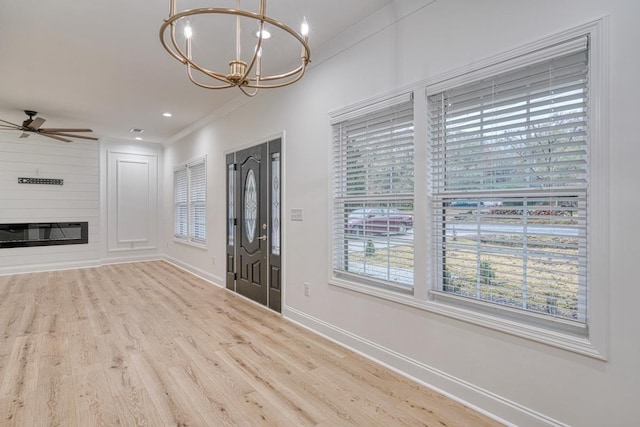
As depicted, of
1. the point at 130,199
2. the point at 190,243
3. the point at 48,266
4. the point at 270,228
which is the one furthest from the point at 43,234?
the point at 270,228

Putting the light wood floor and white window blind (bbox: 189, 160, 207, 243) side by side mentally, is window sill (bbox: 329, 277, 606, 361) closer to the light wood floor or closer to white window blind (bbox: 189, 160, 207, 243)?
the light wood floor

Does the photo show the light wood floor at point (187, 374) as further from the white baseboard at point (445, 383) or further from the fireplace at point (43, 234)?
the fireplace at point (43, 234)

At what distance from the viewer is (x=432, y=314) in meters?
2.35

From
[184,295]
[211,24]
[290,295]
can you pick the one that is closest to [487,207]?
[290,295]

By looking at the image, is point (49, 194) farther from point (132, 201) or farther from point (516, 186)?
point (516, 186)

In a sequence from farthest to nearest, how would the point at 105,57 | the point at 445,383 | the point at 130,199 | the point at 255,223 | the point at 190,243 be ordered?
the point at 130,199
the point at 190,243
the point at 255,223
the point at 105,57
the point at 445,383

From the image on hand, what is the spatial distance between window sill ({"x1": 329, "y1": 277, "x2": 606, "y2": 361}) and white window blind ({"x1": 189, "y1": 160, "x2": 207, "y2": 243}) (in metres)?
4.18

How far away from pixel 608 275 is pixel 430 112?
1423mm

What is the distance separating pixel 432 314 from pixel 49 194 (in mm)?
7790

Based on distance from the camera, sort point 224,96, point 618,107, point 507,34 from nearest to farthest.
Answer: point 618,107 < point 507,34 < point 224,96

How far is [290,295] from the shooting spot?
149 inches

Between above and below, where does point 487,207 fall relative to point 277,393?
above

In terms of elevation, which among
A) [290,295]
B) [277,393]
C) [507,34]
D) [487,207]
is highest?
[507,34]

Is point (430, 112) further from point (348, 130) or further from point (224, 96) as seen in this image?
point (224, 96)
